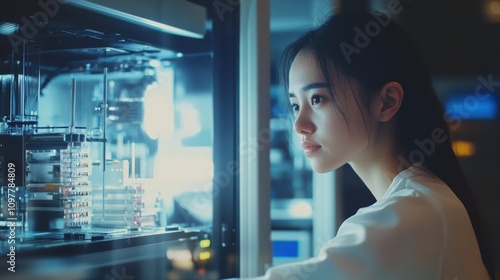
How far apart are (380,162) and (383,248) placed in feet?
0.92

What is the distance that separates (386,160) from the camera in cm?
127

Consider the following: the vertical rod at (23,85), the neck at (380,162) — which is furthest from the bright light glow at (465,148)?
the vertical rod at (23,85)

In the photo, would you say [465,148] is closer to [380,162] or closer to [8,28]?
[380,162]

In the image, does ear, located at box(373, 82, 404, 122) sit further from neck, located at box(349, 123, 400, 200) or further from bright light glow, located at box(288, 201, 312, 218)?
bright light glow, located at box(288, 201, 312, 218)

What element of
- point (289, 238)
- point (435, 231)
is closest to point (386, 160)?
point (435, 231)

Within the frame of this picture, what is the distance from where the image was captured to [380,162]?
1275 millimetres

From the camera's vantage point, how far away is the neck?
1.26m

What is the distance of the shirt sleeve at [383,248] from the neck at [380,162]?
0.17m

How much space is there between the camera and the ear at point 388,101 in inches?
50.0

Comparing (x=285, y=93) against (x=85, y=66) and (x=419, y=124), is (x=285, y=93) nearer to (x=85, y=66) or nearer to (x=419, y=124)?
(x=419, y=124)

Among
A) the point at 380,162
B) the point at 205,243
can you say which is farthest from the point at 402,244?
the point at 205,243

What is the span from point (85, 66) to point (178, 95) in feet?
0.87

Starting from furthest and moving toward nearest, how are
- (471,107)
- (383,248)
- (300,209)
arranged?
(300,209)
(471,107)
(383,248)

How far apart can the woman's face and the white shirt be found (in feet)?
0.51
